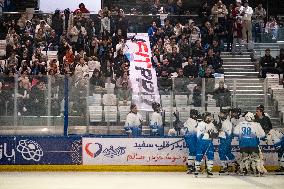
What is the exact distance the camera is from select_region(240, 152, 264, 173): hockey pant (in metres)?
17.8

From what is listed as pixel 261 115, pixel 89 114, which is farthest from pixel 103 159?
pixel 261 115

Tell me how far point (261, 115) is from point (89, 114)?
16.0 ft

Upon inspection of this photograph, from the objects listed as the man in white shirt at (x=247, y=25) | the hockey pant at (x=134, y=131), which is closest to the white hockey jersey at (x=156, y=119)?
the hockey pant at (x=134, y=131)

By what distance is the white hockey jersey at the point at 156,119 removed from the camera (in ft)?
60.3

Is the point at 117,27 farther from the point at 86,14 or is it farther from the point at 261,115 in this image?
the point at 261,115

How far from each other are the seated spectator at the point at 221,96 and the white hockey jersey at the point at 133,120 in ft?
7.28

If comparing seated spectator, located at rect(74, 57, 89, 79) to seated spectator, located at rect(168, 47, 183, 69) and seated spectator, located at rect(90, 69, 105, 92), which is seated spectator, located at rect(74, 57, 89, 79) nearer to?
seated spectator, located at rect(90, 69, 105, 92)

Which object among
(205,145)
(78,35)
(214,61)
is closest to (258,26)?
(214,61)

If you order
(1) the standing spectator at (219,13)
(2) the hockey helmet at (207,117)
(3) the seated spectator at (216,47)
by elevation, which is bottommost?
(2) the hockey helmet at (207,117)

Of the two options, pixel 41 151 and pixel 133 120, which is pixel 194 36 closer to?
pixel 133 120

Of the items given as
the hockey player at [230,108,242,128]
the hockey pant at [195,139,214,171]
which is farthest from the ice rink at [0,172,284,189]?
the hockey player at [230,108,242,128]

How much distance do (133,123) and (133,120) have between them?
12 centimetres

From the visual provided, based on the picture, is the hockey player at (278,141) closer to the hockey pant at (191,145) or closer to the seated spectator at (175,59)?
the hockey pant at (191,145)

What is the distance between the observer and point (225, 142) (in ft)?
60.0
